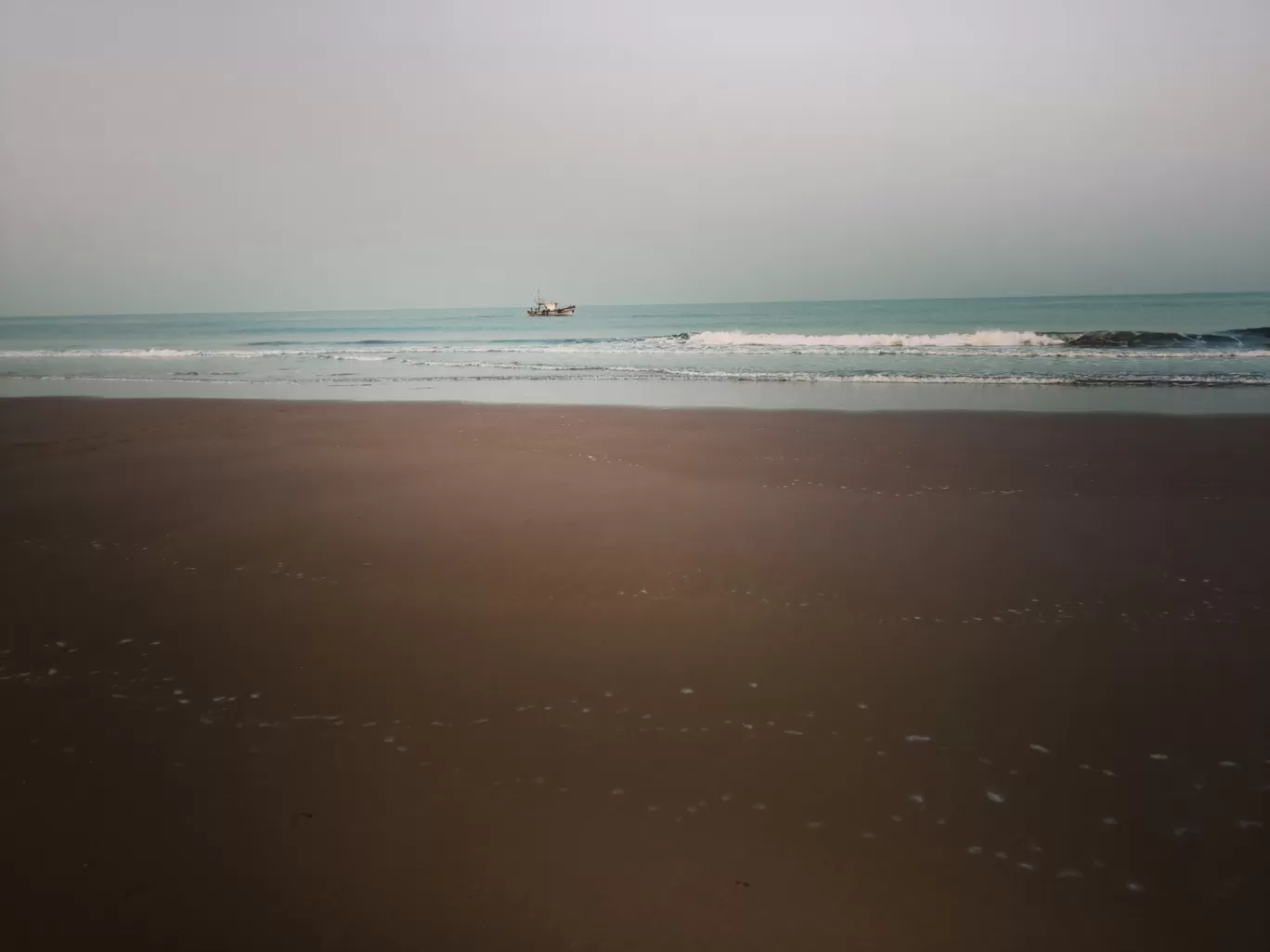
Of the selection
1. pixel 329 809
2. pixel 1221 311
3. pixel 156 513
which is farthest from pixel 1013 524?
pixel 1221 311

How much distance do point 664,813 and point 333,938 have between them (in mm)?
1066

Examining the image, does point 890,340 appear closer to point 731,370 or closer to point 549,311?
point 731,370

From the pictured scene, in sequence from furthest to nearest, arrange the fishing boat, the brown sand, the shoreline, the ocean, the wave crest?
1. the fishing boat
2. the wave crest
3. the ocean
4. the shoreline
5. the brown sand

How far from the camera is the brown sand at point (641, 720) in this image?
6.74ft

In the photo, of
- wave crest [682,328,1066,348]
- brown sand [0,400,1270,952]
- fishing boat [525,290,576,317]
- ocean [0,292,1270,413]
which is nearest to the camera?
brown sand [0,400,1270,952]

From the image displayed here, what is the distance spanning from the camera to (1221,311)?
3900 centimetres

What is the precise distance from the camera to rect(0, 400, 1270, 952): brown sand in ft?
6.74

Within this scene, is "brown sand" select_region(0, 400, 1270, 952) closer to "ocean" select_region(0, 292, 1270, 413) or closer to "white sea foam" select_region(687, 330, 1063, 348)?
"ocean" select_region(0, 292, 1270, 413)

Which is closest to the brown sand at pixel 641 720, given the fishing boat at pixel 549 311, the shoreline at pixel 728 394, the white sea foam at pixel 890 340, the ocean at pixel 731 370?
the shoreline at pixel 728 394

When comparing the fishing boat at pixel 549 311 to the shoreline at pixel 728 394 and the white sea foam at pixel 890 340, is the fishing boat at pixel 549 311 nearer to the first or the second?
the white sea foam at pixel 890 340

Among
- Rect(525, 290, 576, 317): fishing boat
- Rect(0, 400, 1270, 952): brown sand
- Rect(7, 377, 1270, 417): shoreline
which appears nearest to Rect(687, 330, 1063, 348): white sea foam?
Rect(7, 377, 1270, 417): shoreline

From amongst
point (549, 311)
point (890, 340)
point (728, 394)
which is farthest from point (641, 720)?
point (549, 311)

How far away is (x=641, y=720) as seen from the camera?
293 cm

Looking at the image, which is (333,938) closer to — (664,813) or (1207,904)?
(664,813)
